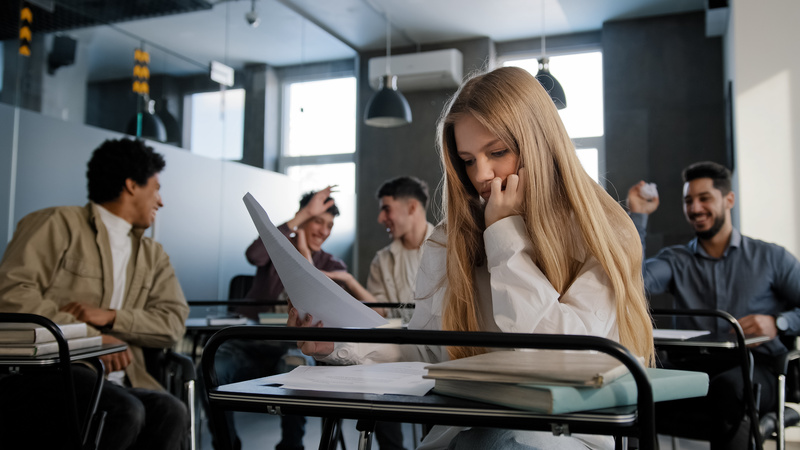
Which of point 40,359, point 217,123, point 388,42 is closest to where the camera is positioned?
point 40,359

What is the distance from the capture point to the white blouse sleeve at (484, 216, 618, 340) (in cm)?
108

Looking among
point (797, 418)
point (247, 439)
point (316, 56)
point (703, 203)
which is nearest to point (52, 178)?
point (247, 439)

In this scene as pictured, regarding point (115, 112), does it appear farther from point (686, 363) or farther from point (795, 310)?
point (795, 310)

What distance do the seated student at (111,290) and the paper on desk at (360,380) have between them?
116cm

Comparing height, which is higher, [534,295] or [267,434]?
[534,295]

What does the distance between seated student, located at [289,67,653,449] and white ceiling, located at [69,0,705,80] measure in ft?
11.9

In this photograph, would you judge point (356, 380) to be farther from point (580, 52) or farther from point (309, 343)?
point (580, 52)

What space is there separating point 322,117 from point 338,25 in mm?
887

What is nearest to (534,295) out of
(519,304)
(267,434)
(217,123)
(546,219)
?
(519,304)

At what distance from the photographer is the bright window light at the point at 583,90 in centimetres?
600

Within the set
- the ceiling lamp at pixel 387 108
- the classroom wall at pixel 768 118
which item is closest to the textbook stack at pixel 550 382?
the classroom wall at pixel 768 118

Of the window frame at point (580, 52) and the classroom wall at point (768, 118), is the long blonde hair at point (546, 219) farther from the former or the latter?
the window frame at point (580, 52)

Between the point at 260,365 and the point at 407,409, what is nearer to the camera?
the point at 407,409

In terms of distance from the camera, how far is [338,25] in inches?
247
